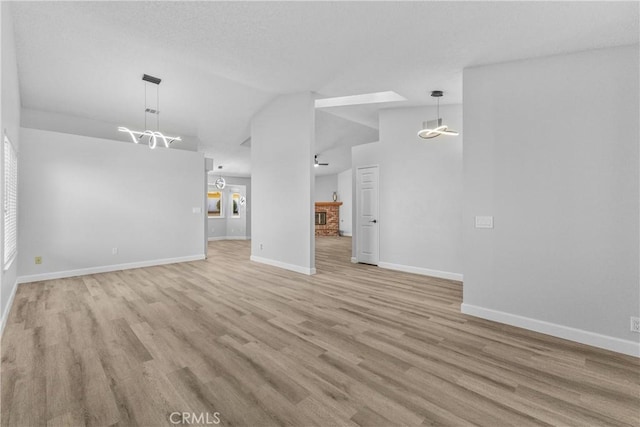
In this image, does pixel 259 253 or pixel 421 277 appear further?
pixel 259 253

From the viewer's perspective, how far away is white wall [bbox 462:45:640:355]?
2629 mm

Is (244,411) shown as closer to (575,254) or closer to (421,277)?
(575,254)

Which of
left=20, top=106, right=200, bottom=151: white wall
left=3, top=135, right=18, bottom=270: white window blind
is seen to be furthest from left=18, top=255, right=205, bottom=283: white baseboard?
left=20, top=106, right=200, bottom=151: white wall

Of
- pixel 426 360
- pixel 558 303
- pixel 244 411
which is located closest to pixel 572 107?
pixel 558 303

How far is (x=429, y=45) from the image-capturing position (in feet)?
10.5

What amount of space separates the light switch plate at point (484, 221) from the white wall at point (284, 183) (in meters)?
2.85

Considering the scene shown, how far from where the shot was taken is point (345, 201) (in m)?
14.1

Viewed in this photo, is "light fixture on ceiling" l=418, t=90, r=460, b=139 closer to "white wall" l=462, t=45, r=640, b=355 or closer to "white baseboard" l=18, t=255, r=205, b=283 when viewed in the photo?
"white wall" l=462, t=45, r=640, b=355

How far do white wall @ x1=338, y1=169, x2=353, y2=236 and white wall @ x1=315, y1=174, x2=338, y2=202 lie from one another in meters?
0.52

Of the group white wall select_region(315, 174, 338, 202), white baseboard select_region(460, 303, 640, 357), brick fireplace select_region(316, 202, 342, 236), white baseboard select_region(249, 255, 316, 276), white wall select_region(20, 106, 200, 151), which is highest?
white wall select_region(20, 106, 200, 151)

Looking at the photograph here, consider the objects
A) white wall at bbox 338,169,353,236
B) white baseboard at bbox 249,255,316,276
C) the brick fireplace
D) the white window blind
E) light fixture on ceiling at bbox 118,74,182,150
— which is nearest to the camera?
the white window blind

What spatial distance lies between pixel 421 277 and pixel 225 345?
3.82 metres

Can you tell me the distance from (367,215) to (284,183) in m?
2.06

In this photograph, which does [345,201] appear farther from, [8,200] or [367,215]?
[8,200]
